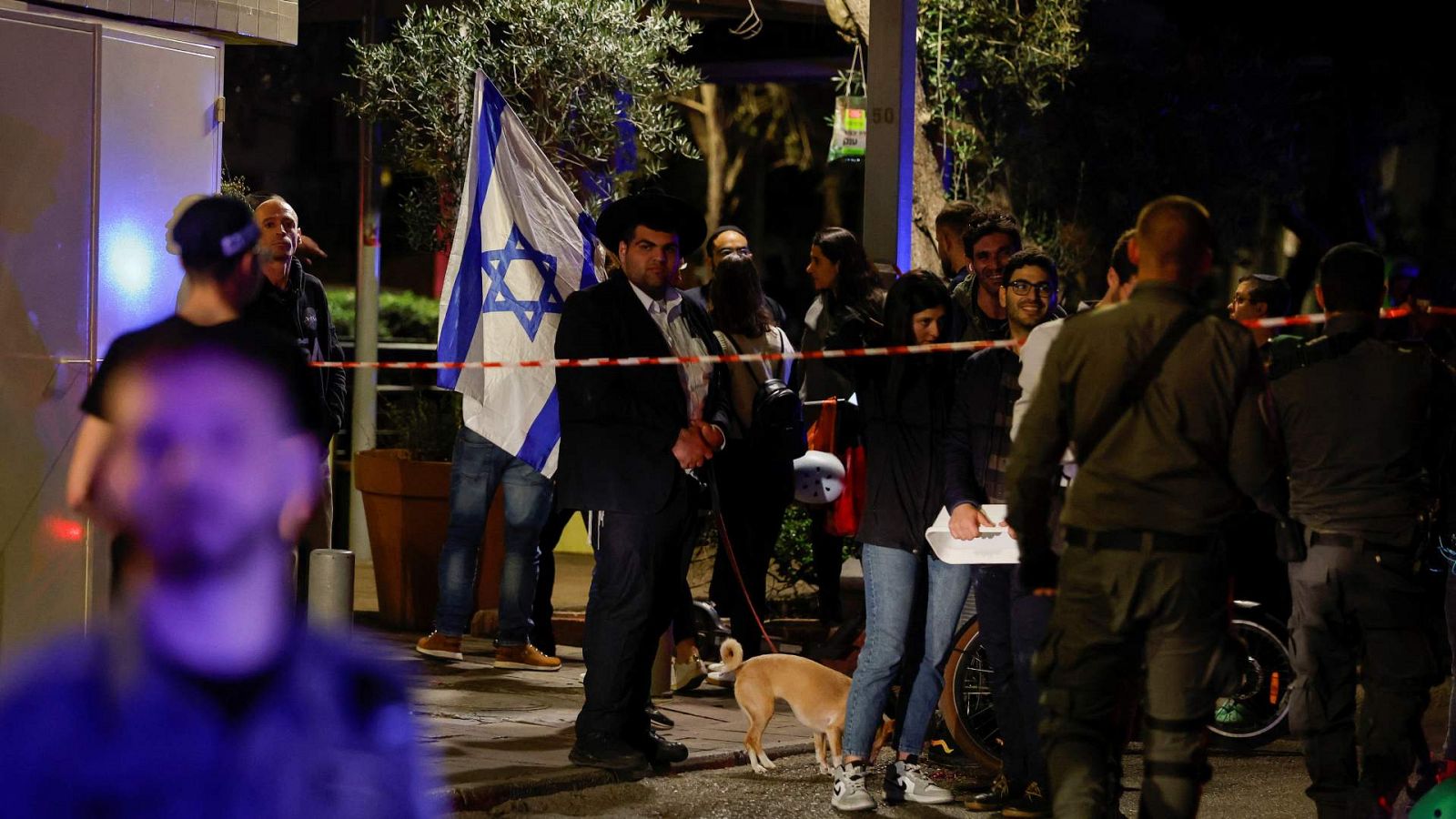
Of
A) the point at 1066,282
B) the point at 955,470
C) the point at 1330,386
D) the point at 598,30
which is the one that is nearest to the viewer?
the point at 1330,386

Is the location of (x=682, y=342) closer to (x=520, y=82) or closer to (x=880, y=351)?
(x=880, y=351)

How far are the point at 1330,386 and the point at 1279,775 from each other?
7.55ft

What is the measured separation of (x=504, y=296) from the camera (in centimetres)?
943

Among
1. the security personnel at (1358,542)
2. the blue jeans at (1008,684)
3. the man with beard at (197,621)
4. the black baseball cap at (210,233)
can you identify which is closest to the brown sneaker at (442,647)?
the blue jeans at (1008,684)

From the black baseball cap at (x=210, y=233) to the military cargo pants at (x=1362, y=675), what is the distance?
143 inches

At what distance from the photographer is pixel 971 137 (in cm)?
1392

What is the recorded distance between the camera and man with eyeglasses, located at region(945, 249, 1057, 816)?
7160 mm

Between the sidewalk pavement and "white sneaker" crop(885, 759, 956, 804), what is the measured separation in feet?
2.89

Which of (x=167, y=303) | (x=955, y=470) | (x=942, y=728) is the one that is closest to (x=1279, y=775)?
(x=942, y=728)

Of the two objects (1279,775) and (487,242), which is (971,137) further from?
(1279,775)

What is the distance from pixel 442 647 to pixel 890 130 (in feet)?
11.3

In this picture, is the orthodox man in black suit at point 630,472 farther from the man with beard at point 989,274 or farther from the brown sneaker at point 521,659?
the brown sneaker at point 521,659

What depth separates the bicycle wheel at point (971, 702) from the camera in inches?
319

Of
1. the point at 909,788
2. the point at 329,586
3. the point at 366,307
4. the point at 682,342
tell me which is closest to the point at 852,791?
the point at 909,788
